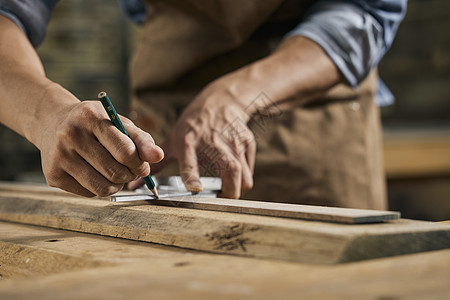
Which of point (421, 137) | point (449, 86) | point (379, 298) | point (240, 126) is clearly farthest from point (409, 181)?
point (379, 298)

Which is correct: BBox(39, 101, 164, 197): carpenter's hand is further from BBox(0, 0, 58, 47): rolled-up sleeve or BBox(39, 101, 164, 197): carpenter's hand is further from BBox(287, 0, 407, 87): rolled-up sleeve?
BBox(287, 0, 407, 87): rolled-up sleeve

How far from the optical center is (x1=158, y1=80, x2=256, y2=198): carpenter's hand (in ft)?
3.88

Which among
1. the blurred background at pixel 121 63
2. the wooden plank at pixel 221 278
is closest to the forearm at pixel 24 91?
the wooden plank at pixel 221 278

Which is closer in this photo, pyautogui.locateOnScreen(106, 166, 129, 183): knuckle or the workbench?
the workbench

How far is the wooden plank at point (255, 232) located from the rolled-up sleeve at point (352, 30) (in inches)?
28.1

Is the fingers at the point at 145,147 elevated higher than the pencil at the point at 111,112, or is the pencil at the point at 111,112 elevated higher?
the pencil at the point at 111,112

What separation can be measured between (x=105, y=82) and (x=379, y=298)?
459 centimetres

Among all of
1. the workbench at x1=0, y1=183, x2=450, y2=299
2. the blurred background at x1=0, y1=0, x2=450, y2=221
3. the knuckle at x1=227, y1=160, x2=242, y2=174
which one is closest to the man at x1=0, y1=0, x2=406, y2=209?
the knuckle at x1=227, y1=160, x2=242, y2=174

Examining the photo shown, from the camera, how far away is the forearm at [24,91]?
39.6 inches

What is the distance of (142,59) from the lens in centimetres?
176

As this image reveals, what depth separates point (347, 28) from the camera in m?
1.45

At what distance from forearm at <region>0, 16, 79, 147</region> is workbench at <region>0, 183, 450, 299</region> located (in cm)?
18

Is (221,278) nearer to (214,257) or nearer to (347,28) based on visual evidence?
(214,257)

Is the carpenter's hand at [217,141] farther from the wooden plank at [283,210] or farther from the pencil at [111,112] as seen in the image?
the pencil at [111,112]
